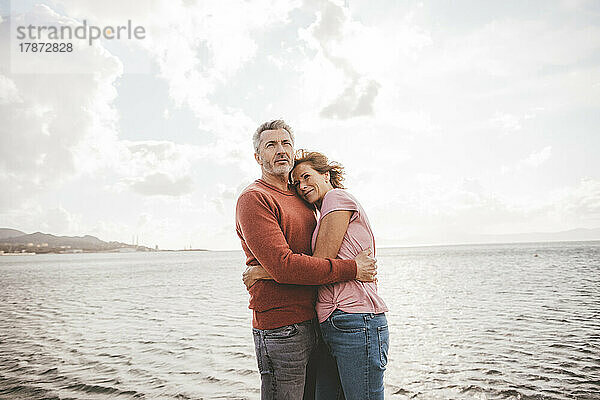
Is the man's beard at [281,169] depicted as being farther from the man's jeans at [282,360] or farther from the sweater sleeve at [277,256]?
the man's jeans at [282,360]

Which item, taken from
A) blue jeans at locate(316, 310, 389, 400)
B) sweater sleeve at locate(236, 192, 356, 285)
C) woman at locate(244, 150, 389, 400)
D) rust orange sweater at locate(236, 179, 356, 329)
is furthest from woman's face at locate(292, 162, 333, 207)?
blue jeans at locate(316, 310, 389, 400)

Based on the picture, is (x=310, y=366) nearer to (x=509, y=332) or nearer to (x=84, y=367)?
(x=84, y=367)

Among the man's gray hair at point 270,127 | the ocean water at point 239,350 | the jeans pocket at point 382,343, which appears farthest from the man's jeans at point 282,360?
the ocean water at point 239,350

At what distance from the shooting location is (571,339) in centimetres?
1020

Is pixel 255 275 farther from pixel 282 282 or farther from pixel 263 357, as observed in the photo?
pixel 263 357

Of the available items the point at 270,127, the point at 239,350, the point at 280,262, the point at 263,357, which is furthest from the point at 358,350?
the point at 239,350

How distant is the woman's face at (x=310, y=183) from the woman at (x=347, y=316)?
0.29 feet

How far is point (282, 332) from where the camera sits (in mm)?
3068

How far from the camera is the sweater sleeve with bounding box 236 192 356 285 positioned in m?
2.97

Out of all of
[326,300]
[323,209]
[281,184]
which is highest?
[281,184]

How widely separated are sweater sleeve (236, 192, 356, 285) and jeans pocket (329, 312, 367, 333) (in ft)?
0.81

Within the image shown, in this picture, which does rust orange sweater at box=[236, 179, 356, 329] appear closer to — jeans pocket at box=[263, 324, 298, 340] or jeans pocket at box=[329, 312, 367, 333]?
jeans pocket at box=[263, 324, 298, 340]

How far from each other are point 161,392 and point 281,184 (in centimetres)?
506

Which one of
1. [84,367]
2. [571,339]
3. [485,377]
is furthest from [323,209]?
[571,339]
